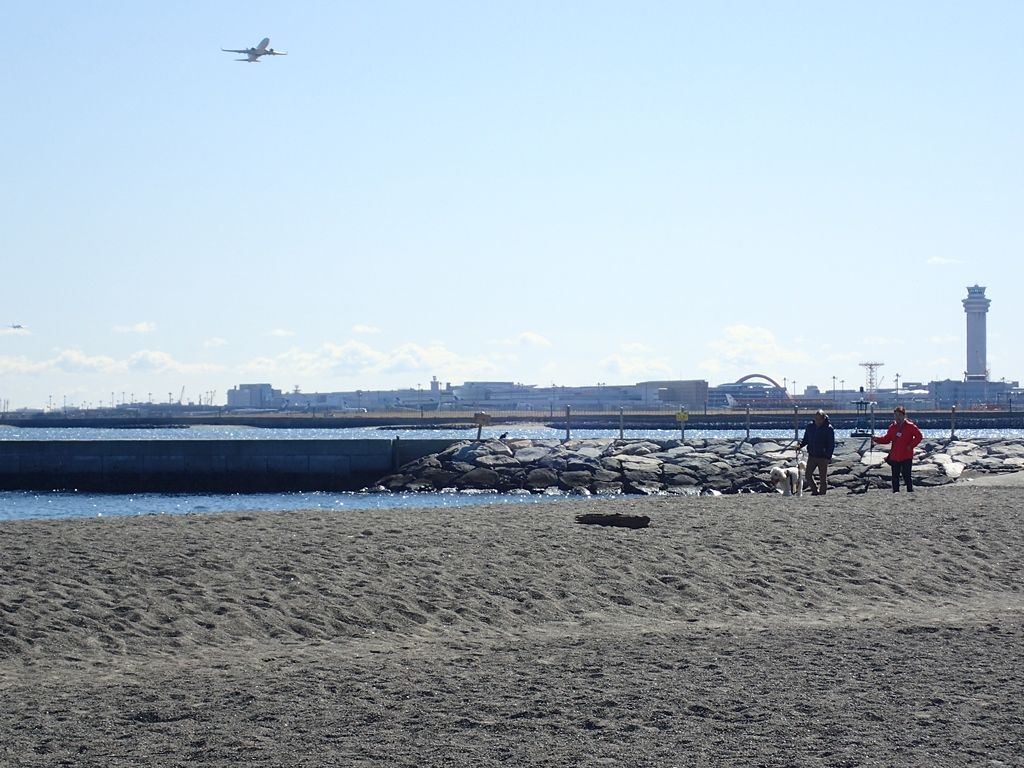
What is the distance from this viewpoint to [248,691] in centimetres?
766

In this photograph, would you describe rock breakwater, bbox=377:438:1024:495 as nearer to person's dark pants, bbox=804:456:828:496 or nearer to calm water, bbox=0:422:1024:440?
person's dark pants, bbox=804:456:828:496

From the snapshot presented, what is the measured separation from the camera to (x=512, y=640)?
970 cm

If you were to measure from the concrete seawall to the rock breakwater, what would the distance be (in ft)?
3.89

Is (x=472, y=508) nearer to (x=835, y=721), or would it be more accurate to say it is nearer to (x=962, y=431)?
(x=835, y=721)

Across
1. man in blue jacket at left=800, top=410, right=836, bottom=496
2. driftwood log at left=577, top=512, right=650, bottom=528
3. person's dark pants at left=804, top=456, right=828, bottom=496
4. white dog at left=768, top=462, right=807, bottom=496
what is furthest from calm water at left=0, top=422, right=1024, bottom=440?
driftwood log at left=577, top=512, right=650, bottom=528

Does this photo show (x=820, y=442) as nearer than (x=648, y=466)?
Yes

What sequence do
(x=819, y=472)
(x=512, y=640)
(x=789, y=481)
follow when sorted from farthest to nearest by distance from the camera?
(x=789, y=481) → (x=819, y=472) → (x=512, y=640)

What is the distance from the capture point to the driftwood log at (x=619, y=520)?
14.4 m

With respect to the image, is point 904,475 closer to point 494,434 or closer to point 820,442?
point 820,442

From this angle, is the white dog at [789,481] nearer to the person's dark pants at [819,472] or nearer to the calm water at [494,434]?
the person's dark pants at [819,472]

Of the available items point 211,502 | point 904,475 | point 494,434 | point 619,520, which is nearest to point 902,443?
point 904,475

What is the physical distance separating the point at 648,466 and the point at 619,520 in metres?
22.0

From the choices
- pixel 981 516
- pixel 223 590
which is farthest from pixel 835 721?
pixel 981 516

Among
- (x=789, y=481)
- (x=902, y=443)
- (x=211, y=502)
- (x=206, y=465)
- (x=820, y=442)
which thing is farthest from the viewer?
(x=206, y=465)
